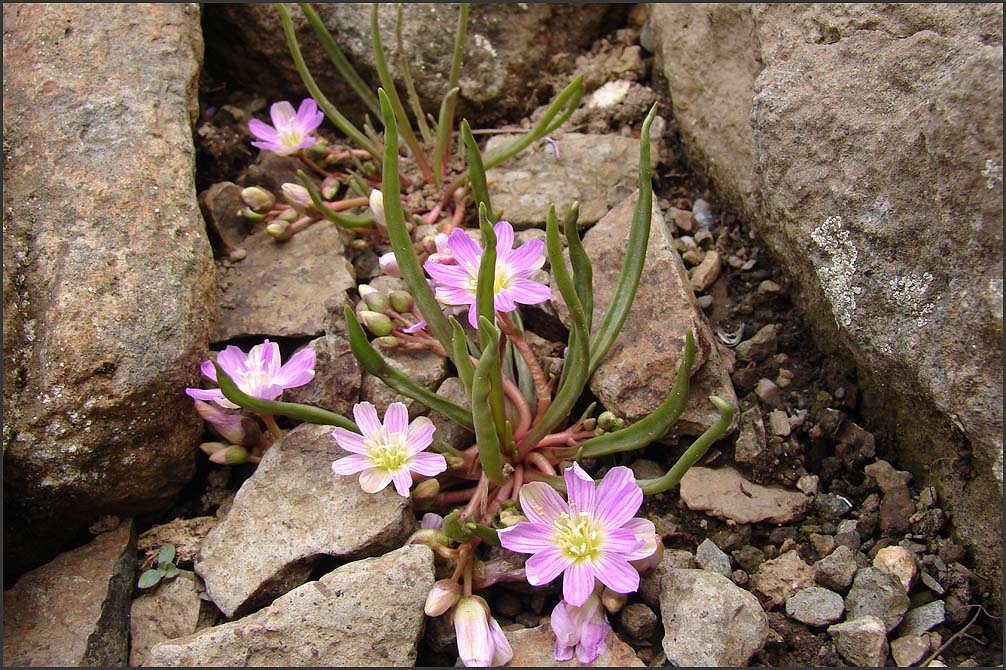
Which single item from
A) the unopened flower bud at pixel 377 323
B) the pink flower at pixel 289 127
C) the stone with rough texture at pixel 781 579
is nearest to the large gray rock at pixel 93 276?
the pink flower at pixel 289 127

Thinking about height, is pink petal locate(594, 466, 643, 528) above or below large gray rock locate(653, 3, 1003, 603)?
below

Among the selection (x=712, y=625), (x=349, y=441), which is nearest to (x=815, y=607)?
(x=712, y=625)

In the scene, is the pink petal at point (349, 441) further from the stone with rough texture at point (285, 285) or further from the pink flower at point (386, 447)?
the stone with rough texture at point (285, 285)

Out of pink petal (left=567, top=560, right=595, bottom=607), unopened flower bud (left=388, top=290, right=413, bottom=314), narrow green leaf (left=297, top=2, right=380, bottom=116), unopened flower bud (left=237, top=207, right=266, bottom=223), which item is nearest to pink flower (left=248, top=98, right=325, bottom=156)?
narrow green leaf (left=297, top=2, right=380, bottom=116)

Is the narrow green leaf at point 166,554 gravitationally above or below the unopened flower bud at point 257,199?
below

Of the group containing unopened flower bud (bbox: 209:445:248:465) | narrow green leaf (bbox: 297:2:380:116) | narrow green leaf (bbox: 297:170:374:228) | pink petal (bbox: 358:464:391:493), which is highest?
narrow green leaf (bbox: 297:2:380:116)

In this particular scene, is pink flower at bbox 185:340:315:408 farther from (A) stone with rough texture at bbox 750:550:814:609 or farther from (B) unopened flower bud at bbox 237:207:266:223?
(A) stone with rough texture at bbox 750:550:814:609

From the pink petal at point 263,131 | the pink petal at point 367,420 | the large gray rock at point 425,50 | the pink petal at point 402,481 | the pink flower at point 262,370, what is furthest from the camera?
the large gray rock at point 425,50

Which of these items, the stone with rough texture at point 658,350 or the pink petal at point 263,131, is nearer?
the stone with rough texture at point 658,350
